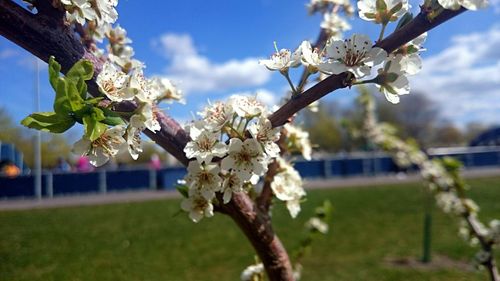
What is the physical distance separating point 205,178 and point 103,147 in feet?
0.71

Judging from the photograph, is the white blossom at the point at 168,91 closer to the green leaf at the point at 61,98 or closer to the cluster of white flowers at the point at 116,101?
the cluster of white flowers at the point at 116,101

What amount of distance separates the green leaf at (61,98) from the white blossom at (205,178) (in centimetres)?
26

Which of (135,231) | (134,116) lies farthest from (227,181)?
(135,231)

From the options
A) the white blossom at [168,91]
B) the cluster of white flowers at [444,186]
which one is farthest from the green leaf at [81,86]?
the cluster of white flowers at [444,186]

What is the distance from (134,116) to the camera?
0.67 m

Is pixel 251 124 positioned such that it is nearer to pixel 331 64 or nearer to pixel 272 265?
pixel 331 64

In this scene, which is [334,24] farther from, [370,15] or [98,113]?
[98,113]

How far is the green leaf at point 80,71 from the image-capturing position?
0.62 m

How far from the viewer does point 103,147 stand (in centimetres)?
69

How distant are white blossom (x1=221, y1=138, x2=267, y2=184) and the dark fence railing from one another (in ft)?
17.7

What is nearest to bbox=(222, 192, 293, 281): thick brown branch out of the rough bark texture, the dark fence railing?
the rough bark texture

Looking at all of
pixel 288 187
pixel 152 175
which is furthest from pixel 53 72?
pixel 152 175

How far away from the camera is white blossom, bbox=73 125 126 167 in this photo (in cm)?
68

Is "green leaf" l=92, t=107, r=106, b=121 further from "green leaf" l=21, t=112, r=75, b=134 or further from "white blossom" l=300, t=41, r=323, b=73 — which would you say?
"white blossom" l=300, t=41, r=323, b=73
